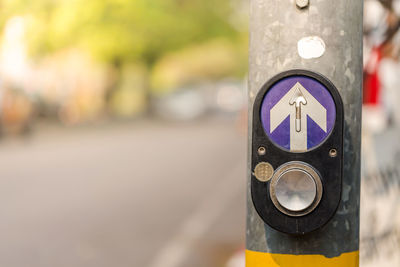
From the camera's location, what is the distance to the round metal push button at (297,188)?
1837mm

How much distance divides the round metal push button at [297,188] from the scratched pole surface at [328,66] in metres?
0.10

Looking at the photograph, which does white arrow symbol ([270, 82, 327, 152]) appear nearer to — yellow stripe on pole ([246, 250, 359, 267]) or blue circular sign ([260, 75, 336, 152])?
blue circular sign ([260, 75, 336, 152])

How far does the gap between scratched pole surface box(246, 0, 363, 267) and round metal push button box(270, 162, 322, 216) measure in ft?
0.32

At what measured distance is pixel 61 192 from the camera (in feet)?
33.4

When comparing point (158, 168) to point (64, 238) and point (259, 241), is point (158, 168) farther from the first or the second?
point (259, 241)

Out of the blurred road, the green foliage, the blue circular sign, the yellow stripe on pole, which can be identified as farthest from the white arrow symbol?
the blurred road

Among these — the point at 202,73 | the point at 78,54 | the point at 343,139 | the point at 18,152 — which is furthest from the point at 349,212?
the point at 202,73

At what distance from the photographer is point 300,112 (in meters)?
1.88

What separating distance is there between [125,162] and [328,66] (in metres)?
12.9

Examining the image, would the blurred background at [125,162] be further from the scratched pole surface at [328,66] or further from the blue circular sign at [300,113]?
the blue circular sign at [300,113]

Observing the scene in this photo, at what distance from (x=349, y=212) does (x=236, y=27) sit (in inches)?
1271

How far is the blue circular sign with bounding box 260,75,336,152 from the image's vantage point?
1867 millimetres

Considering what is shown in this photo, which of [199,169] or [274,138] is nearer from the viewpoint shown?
[274,138]

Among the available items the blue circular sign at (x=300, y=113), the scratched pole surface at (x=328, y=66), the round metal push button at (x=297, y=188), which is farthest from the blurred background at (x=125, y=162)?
the round metal push button at (x=297, y=188)
